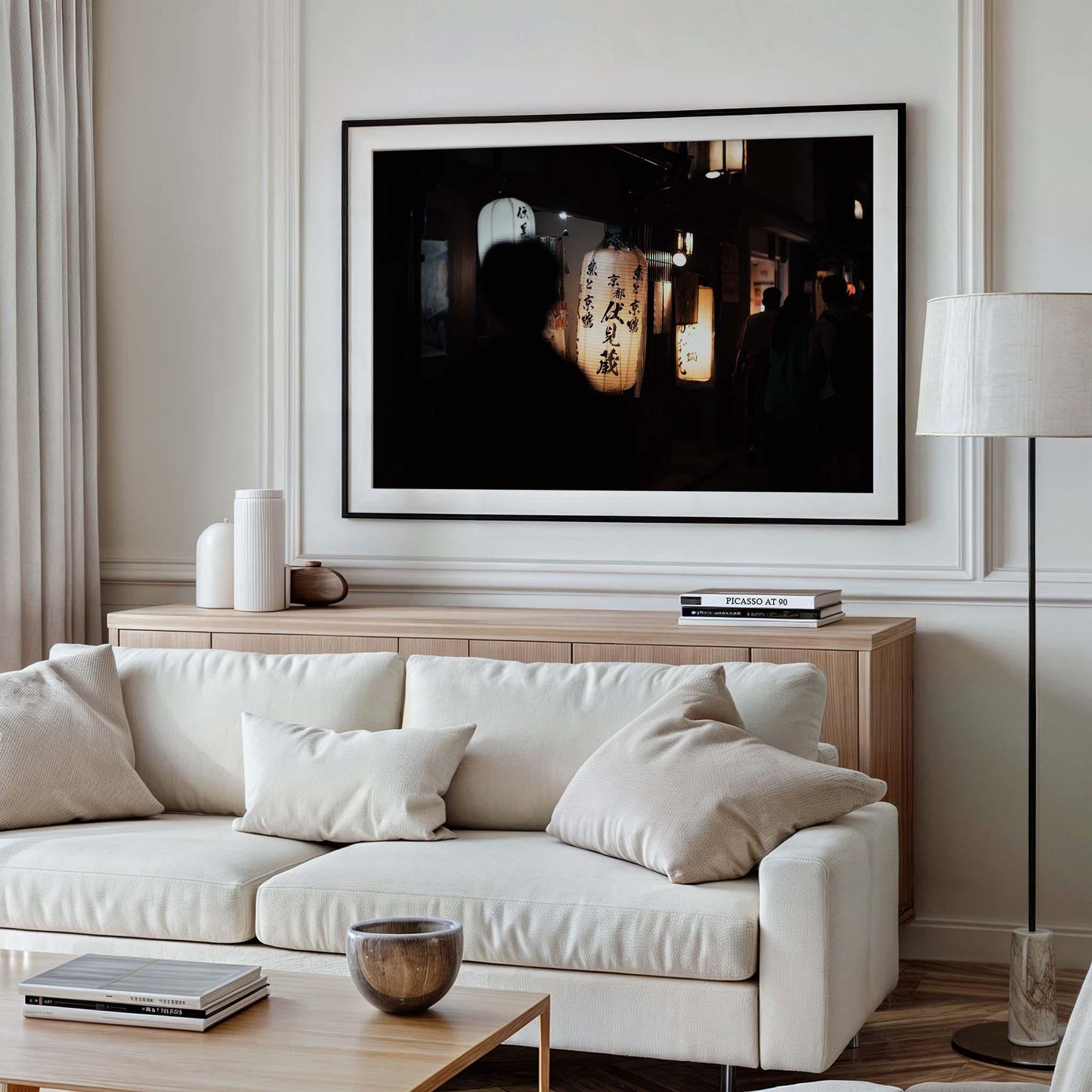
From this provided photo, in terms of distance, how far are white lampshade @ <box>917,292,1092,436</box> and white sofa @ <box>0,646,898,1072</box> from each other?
68 centimetres

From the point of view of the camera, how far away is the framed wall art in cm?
385

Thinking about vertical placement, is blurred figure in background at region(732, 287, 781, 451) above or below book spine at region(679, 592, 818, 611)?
above

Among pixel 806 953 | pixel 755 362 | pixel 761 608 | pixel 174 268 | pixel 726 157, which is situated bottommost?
pixel 806 953

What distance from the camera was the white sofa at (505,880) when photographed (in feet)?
8.34

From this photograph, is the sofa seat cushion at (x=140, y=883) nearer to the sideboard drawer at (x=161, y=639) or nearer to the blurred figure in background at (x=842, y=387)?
the sideboard drawer at (x=161, y=639)

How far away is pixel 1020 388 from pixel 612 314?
1278 millimetres

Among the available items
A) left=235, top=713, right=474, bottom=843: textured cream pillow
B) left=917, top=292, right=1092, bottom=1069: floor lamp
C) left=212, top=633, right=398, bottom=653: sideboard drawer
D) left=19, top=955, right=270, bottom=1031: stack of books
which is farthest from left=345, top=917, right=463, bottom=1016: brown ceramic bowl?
left=212, top=633, right=398, bottom=653: sideboard drawer

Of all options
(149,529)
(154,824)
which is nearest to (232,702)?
(154,824)

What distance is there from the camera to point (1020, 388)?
10.0 ft

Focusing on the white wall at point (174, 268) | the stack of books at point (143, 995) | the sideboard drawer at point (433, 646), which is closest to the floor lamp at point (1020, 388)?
the sideboard drawer at point (433, 646)

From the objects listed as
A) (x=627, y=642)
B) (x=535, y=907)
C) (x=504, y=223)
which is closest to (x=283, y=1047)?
(x=535, y=907)

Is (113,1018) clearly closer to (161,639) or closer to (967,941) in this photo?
(161,639)

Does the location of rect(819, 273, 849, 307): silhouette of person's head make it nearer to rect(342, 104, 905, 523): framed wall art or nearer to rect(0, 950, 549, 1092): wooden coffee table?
rect(342, 104, 905, 523): framed wall art

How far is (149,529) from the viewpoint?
14.4ft
